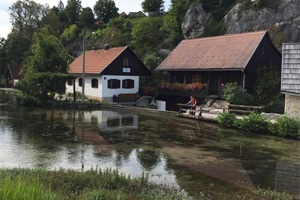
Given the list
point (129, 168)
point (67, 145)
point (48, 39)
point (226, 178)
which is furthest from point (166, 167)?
point (48, 39)

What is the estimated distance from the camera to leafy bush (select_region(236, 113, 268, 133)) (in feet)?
63.9

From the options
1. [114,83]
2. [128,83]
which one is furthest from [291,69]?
[128,83]

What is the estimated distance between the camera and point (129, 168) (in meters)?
11.2

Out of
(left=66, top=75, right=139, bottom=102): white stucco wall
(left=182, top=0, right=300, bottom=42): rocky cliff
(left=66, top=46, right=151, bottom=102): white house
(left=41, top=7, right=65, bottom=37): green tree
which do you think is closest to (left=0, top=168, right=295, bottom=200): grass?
(left=66, top=75, right=139, bottom=102): white stucco wall

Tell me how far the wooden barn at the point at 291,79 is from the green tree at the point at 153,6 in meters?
49.5

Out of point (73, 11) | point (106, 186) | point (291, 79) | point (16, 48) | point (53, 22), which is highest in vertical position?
point (73, 11)

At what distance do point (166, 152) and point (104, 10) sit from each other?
68021 mm

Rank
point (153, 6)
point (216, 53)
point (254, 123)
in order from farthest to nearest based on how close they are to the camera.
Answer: point (153, 6)
point (216, 53)
point (254, 123)

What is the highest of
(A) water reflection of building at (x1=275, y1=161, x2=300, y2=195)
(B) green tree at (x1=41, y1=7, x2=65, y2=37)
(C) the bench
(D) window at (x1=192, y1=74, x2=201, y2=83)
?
(B) green tree at (x1=41, y1=7, x2=65, y2=37)

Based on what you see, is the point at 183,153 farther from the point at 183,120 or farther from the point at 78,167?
the point at 183,120

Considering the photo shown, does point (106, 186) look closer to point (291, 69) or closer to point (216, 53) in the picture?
point (291, 69)

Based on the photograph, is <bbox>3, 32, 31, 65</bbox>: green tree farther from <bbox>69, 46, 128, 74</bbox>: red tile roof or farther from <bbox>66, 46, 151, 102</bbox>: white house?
<bbox>66, 46, 151, 102</bbox>: white house

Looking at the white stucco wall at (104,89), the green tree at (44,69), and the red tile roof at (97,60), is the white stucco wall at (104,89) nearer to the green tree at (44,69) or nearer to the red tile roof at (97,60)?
the red tile roof at (97,60)

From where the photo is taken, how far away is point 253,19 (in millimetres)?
43031
